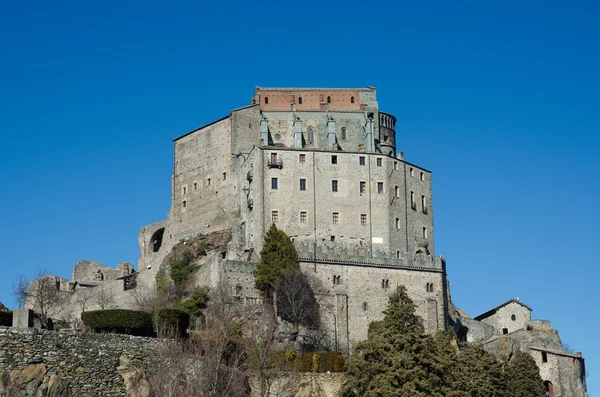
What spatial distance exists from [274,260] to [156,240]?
2831 centimetres

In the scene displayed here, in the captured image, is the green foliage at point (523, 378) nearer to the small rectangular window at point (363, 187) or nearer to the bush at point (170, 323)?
the small rectangular window at point (363, 187)

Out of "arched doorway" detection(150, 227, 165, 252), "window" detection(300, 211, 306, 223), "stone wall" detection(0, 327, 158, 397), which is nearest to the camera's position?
"stone wall" detection(0, 327, 158, 397)

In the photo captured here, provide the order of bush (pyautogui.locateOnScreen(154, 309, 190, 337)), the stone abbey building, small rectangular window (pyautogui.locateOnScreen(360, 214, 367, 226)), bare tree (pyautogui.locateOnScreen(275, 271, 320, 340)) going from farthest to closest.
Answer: small rectangular window (pyautogui.locateOnScreen(360, 214, 367, 226)), the stone abbey building, bare tree (pyautogui.locateOnScreen(275, 271, 320, 340)), bush (pyautogui.locateOnScreen(154, 309, 190, 337))

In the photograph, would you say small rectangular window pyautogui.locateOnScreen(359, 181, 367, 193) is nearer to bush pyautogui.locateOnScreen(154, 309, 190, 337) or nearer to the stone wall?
bush pyautogui.locateOnScreen(154, 309, 190, 337)

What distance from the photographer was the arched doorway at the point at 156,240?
105 m

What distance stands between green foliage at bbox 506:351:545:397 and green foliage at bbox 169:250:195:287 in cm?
2805

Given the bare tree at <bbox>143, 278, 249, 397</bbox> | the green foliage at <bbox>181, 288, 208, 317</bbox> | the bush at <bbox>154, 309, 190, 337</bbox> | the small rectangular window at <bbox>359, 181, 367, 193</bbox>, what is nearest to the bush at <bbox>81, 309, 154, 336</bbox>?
the bush at <bbox>154, 309, 190, 337</bbox>

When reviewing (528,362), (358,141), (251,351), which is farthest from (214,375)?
(358,141)

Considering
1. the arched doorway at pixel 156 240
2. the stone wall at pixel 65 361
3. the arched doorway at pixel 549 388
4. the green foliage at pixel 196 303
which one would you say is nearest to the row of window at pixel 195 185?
the arched doorway at pixel 156 240

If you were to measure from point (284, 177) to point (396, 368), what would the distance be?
33575 millimetres

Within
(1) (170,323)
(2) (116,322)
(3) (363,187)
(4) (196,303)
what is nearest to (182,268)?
(4) (196,303)

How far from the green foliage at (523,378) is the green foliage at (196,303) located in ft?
73.3

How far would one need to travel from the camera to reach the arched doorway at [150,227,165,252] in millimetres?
105438

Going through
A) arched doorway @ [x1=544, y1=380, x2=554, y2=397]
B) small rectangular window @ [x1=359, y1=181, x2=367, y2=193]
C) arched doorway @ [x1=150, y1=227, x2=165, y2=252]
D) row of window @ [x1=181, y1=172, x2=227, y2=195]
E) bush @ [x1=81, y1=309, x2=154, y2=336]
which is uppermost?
row of window @ [x1=181, y1=172, x2=227, y2=195]
